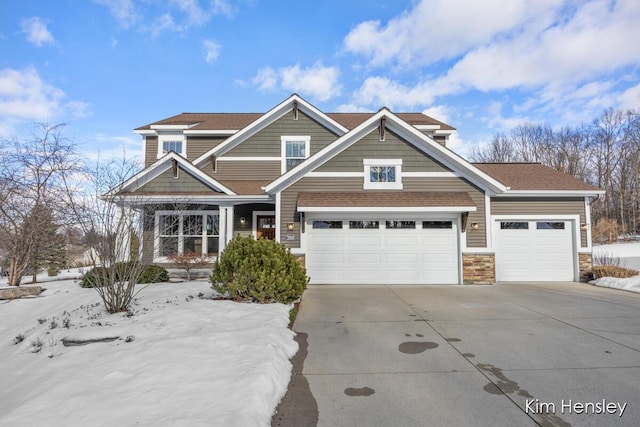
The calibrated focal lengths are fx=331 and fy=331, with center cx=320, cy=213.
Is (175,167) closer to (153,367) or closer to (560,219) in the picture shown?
(153,367)

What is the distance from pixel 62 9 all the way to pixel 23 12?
1333mm

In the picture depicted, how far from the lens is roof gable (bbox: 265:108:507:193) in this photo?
11.0 meters

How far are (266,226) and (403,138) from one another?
20.8 ft

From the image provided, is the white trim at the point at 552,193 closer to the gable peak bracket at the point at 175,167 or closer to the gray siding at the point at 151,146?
the gable peak bracket at the point at 175,167

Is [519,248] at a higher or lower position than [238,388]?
higher

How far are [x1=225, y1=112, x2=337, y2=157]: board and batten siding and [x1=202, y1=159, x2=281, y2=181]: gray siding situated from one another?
1.18 feet

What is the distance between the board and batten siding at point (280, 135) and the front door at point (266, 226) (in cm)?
282

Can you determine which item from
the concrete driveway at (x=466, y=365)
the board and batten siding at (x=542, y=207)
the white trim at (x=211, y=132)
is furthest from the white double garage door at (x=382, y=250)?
the white trim at (x=211, y=132)

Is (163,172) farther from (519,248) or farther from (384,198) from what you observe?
(519,248)

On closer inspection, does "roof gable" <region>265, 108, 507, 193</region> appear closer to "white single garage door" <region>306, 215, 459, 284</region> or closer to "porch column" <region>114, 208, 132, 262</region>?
"white single garage door" <region>306, 215, 459, 284</region>

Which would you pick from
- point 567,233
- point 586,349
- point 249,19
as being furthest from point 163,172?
point 567,233

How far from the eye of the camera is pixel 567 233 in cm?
1164

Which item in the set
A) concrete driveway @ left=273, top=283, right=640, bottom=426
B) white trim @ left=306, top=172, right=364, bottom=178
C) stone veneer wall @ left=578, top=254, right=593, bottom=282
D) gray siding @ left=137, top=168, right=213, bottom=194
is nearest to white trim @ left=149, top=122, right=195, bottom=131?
gray siding @ left=137, top=168, right=213, bottom=194

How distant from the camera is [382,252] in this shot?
36.4 ft
